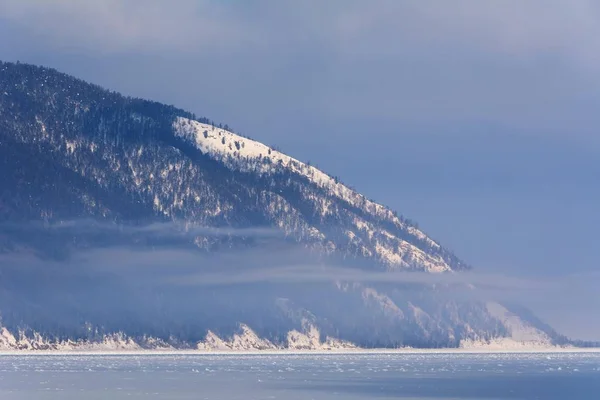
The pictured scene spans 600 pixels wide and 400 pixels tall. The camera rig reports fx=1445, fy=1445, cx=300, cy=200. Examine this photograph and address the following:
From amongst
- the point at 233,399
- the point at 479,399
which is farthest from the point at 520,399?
the point at 233,399

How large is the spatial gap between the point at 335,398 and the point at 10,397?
1728 inches

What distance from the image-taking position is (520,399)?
7869 inches

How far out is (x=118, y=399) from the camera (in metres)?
188

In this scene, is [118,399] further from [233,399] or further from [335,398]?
[335,398]

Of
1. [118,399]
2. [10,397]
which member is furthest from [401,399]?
[10,397]

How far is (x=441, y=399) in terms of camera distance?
199250 mm

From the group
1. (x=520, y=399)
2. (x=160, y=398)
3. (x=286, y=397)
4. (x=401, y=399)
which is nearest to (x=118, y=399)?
(x=160, y=398)

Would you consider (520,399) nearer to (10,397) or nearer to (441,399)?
(441,399)

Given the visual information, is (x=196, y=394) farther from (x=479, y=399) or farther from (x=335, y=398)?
(x=479, y=399)

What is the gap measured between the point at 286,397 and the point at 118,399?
23909 mm

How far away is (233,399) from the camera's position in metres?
191

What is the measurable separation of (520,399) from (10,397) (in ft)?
228

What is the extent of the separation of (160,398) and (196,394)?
9055 millimetres

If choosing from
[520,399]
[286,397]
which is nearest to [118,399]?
[286,397]
